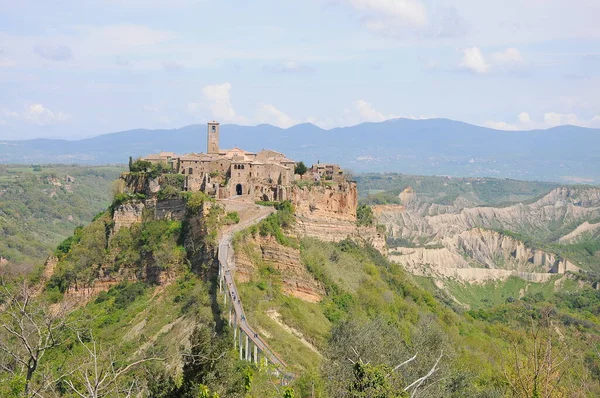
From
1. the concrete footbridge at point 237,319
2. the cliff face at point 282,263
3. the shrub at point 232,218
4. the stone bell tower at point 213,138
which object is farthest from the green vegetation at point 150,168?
the cliff face at point 282,263

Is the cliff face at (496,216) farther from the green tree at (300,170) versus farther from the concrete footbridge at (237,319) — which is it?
the concrete footbridge at (237,319)

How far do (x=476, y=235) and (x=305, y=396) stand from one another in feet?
329

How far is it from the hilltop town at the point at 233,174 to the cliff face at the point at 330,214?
5.40 feet

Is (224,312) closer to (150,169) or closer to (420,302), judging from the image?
(150,169)

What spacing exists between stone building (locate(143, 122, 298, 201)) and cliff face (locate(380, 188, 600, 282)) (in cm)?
4438

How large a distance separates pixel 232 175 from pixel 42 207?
10413cm

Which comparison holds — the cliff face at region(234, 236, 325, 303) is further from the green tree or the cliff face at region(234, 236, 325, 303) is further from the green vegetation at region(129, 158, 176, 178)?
the green tree

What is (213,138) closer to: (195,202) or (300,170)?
(300,170)

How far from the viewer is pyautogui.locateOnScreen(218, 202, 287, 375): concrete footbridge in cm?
2958

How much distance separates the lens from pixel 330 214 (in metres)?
54.6

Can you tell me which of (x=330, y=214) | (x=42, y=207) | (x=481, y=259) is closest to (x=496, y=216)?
(x=481, y=259)


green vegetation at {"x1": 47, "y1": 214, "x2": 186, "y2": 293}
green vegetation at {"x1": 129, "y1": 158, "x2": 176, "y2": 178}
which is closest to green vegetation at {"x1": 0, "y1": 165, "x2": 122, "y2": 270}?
green vegetation at {"x1": 129, "y1": 158, "x2": 176, "y2": 178}

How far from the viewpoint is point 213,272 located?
39594mm

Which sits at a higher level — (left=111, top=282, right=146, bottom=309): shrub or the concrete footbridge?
the concrete footbridge
